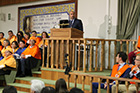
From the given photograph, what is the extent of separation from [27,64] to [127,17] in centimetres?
336

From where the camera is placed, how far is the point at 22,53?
6262mm

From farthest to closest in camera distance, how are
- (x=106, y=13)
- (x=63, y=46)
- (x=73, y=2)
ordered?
1. (x=73, y=2)
2. (x=106, y=13)
3. (x=63, y=46)

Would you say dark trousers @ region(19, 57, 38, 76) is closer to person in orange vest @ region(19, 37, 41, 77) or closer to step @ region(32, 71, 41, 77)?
person in orange vest @ region(19, 37, 41, 77)

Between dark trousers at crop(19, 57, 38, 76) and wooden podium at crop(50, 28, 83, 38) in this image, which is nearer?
wooden podium at crop(50, 28, 83, 38)

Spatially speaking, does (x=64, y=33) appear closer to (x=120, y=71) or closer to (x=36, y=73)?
(x=36, y=73)

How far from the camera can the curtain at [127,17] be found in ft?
20.9

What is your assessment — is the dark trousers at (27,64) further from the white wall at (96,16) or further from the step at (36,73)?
the white wall at (96,16)

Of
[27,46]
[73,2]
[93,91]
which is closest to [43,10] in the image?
[73,2]

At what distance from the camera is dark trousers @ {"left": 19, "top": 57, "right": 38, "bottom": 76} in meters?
5.71

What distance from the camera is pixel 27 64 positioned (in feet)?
19.1

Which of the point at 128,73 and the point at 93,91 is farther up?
the point at 128,73

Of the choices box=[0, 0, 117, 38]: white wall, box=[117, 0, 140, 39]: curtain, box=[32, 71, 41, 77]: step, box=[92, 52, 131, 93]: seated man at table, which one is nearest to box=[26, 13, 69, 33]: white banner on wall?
box=[0, 0, 117, 38]: white wall

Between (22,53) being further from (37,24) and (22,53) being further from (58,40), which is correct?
(37,24)

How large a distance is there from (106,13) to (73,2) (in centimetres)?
145
